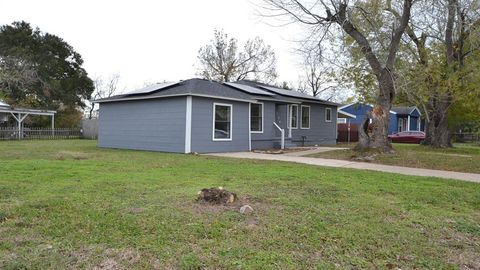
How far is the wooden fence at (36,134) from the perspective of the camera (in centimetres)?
2402

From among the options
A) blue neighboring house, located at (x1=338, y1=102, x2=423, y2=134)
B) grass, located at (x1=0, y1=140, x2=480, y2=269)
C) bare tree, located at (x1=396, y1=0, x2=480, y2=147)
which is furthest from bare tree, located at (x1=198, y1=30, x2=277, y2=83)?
grass, located at (x1=0, y1=140, x2=480, y2=269)

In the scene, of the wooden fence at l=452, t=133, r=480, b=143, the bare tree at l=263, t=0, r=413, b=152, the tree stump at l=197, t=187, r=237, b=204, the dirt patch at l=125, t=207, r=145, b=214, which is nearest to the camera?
the dirt patch at l=125, t=207, r=145, b=214

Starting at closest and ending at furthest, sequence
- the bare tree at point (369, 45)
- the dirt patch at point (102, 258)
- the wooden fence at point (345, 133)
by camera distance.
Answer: the dirt patch at point (102, 258) → the bare tree at point (369, 45) → the wooden fence at point (345, 133)

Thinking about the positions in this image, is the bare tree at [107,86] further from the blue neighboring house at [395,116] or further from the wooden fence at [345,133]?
the wooden fence at [345,133]

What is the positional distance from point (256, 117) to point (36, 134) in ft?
54.1

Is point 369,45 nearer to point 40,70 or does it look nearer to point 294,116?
point 294,116

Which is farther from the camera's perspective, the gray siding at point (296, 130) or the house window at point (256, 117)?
the gray siding at point (296, 130)

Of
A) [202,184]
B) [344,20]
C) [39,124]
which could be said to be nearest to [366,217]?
[202,184]

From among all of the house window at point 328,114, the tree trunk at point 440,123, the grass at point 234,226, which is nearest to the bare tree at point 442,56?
the tree trunk at point 440,123

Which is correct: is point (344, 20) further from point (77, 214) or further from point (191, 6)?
point (77, 214)

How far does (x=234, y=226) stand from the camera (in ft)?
13.8

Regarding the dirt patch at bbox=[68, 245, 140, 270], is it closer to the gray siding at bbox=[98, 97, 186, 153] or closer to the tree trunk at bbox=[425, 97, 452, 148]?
the gray siding at bbox=[98, 97, 186, 153]

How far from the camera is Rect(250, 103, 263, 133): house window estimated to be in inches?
693

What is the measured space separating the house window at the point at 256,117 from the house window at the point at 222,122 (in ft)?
6.10
